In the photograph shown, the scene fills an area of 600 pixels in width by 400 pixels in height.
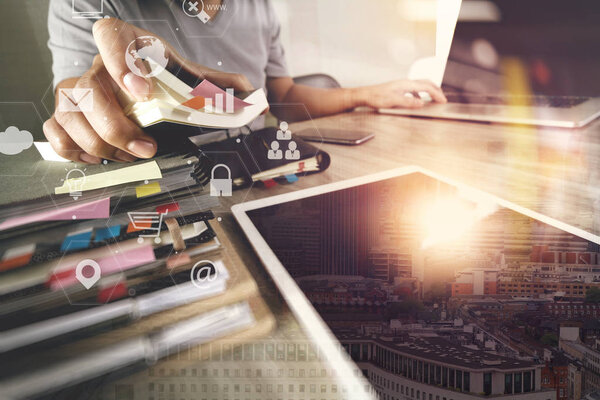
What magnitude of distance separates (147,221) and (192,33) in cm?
63

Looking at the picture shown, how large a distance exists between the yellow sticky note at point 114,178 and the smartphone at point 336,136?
307 millimetres

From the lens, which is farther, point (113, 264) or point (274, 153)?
point (274, 153)

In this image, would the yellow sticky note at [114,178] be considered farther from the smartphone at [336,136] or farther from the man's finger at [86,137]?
the smartphone at [336,136]

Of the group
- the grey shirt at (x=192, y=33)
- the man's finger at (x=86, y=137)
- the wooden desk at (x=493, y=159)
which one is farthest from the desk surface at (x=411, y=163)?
the grey shirt at (x=192, y=33)

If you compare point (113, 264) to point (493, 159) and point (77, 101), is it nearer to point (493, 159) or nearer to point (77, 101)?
point (77, 101)

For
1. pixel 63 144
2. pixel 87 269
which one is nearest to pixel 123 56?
pixel 63 144

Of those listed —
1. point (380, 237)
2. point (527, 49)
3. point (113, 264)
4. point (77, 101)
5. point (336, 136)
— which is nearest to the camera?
point (113, 264)

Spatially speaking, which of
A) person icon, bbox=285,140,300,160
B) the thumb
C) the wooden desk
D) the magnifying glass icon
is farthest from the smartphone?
the magnifying glass icon

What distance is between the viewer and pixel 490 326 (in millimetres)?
480

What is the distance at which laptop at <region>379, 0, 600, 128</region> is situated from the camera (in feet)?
2.78

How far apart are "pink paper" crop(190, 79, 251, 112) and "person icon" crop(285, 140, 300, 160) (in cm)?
9

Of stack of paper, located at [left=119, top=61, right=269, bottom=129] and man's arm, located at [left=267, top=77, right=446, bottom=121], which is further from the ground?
man's arm, located at [left=267, top=77, right=446, bottom=121]

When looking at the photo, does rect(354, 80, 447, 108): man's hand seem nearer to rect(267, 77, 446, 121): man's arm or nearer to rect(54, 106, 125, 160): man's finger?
rect(267, 77, 446, 121): man's arm

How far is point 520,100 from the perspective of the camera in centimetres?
97
